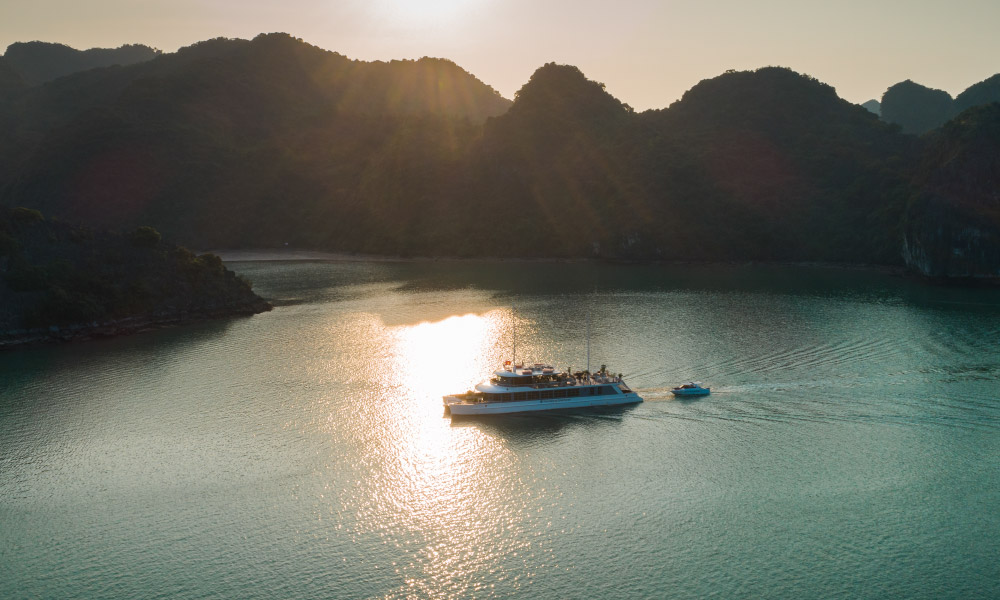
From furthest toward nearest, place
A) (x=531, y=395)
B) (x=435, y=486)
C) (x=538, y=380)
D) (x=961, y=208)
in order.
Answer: (x=961, y=208), (x=538, y=380), (x=531, y=395), (x=435, y=486)

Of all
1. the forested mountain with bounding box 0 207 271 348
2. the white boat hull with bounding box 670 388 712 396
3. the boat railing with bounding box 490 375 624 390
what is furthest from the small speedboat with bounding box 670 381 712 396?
the forested mountain with bounding box 0 207 271 348

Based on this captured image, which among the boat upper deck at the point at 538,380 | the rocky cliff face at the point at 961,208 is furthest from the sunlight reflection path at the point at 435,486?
the rocky cliff face at the point at 961,208

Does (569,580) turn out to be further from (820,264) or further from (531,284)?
(820,264)

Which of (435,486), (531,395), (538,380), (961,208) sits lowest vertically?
(435,486)

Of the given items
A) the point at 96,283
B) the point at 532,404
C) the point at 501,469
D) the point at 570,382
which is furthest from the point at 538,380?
the point at 96,283

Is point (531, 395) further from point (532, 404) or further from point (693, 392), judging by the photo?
point (693, 392)

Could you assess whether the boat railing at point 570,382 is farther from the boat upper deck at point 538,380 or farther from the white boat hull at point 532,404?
the white boat hull at point 532,404

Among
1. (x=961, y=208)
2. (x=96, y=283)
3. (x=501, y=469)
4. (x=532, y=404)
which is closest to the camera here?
(x=501, y=469)
